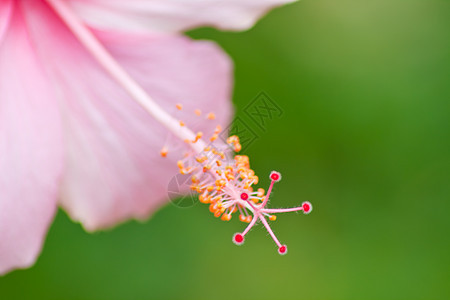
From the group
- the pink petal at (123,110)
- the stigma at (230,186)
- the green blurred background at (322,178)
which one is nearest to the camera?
the stigma at (230,186)

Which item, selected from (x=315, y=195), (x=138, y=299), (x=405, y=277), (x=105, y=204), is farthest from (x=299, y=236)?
(x=105, y=204)

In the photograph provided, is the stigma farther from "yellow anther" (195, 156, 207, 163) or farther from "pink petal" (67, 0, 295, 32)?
"pink petal" (67, 0, 295, 32)

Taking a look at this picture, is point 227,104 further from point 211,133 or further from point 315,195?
point 315,195

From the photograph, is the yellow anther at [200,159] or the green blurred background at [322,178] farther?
the green blurred background at [322,178]

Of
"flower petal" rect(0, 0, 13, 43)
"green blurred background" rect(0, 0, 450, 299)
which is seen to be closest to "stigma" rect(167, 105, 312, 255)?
"flower petal" rect(0, 0, 13, 43)

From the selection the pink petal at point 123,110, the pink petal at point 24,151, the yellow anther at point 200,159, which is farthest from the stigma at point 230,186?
the pink petal at point 24,151

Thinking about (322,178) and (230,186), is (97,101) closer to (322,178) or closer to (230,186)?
(230,186)

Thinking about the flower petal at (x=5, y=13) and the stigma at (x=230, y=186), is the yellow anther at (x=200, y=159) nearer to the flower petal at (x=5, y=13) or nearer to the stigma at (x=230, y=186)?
the stigma at (x=230, y=186)
